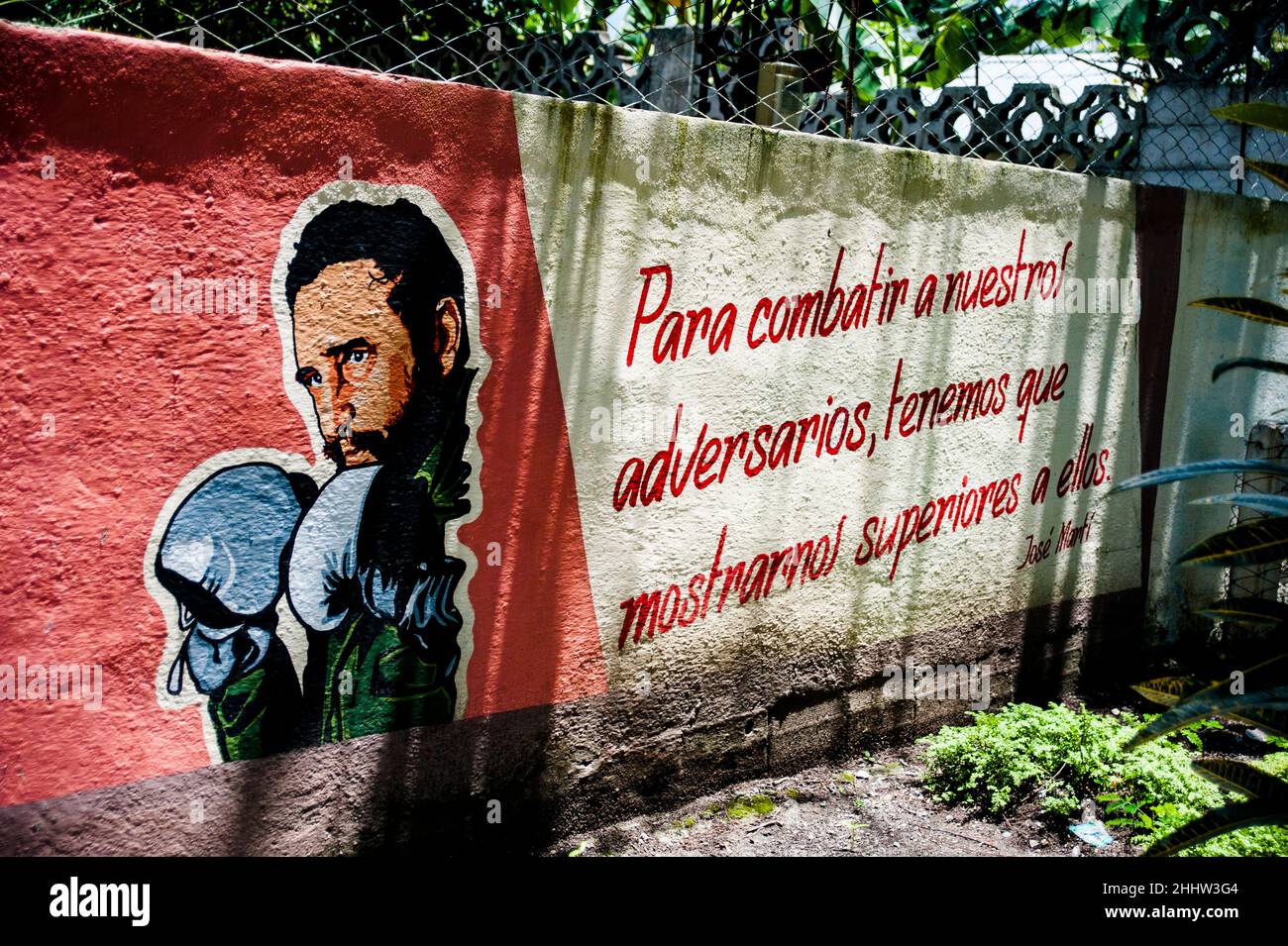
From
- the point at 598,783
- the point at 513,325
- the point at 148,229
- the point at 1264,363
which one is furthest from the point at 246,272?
the point at 1264,363

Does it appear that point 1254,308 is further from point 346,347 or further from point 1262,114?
Answer: point 346,347

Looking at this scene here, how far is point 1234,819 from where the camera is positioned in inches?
74.0

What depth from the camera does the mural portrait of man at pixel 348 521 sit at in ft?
8.38

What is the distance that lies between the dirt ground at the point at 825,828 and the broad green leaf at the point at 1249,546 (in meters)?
1.78

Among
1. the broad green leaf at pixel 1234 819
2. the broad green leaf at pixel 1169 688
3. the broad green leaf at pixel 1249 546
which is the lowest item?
the broad green leaf at pixel 1234 819

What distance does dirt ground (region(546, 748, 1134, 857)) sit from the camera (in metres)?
3.33

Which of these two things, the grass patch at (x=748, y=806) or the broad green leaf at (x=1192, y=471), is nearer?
the broad green leaf at (x=1192, y=471)

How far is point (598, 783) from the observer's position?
10.8 feet

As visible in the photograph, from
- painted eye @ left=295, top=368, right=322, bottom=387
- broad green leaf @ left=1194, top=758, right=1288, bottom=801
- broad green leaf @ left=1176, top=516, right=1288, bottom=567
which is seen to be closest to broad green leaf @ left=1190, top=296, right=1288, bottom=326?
broad green leaf @ left=1176, top=516, right=1288, bottom=567

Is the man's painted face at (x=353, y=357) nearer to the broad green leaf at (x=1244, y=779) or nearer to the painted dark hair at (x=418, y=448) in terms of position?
the painted dark hair at (x=418, y=448)

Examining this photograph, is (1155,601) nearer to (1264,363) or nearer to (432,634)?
(1264,363)

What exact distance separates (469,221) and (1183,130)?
4075mm

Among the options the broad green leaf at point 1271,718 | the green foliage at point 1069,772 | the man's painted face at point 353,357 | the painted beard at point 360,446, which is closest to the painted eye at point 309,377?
the man's painted face at point 353,357

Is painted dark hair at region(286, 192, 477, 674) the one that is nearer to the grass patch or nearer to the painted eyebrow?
the painted eyebrow
